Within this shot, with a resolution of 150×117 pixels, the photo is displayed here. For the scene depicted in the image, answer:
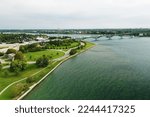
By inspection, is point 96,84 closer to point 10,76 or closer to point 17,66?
point 10,76

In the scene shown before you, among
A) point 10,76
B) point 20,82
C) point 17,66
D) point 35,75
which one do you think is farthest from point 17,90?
point 17,66

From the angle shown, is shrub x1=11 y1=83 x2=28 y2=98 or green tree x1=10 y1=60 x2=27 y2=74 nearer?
shrub x1=11 y1=83 x2=28 y2=98

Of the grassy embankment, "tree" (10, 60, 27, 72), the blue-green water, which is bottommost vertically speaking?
the blue-green water

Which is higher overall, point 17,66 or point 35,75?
point 17,66

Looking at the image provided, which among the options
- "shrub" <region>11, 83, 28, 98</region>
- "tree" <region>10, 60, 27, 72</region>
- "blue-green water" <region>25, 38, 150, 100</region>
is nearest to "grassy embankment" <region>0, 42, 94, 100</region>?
"shrub" <region>11, 83, 28, 98</region>

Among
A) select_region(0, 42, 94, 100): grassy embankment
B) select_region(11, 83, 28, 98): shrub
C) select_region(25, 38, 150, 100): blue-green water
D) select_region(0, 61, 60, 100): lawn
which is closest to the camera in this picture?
select_region(0, 61, 60, 100): lawn

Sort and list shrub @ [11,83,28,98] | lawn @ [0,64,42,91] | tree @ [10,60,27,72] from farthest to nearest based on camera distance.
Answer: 1. tree @ [10,60,27,72]
2. lawn @ [0,64,42,91]
3. shrub @ [11,83,28,98]

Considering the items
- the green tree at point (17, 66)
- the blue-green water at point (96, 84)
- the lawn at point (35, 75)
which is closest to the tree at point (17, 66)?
the green tree at point (17, 66)

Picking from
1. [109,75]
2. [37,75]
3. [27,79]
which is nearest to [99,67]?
[109,75]

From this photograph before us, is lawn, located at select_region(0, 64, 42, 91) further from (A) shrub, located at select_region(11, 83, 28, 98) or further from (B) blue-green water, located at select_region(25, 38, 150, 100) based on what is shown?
(B) blue-green water, located at select_region(25, 38, 150, 100)
